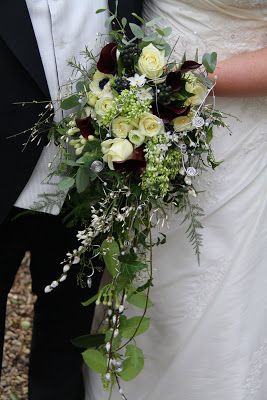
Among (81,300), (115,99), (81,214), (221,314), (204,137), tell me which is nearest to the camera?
(115,99)

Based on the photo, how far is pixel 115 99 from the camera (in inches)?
67.5

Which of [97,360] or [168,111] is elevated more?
[168,111]

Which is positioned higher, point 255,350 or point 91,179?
point 91,179

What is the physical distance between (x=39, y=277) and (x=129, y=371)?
559 mm

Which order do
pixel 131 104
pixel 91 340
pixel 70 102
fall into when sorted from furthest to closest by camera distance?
pixel 91 340 → pixel 70 102 → pixel 131 104

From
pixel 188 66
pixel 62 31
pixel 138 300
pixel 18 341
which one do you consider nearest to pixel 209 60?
pixel 188 66

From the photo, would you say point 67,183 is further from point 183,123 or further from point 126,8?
point 126,8

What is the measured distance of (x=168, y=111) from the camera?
1.75m

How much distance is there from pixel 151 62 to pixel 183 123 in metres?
0.18

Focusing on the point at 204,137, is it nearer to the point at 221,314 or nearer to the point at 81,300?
the point at 221,314

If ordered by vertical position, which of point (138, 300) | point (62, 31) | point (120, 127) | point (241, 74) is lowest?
point (138, 300)

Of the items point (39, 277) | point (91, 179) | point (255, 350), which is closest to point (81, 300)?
point (39, 277)

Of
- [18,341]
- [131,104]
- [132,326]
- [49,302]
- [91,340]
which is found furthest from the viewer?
[18,341]

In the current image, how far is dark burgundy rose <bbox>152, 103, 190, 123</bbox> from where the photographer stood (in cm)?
174
